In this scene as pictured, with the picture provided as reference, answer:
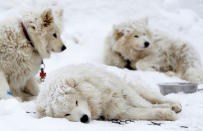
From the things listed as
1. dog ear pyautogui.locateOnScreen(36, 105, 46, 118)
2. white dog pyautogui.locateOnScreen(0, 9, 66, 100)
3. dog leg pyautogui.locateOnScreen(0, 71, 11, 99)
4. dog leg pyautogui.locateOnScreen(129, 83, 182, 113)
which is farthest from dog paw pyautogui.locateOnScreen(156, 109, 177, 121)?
dog leg pyautogui.locateOnScreen(0, 71, 11, 99)

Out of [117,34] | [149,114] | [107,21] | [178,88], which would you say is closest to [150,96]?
[149,114]

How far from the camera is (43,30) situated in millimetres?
4668

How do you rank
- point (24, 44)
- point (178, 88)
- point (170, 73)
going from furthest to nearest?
point (170, 73), point (178, 88), point (24, 44)

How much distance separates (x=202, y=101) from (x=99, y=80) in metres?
1.60

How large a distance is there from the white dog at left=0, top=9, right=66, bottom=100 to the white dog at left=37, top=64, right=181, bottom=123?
43.2 inches

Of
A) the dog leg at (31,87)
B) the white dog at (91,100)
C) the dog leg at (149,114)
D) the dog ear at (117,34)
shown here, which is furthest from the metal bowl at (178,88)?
the dog ear at (117,34)

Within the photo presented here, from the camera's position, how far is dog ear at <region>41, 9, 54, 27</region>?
182 inches

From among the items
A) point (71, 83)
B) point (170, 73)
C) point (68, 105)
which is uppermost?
point (71, 83)

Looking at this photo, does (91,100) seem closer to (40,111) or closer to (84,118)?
(84,118)

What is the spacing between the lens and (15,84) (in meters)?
4.87

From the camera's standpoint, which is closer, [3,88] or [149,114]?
[149,114]

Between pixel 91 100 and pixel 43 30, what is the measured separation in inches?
72.8

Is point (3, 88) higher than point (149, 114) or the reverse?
higher

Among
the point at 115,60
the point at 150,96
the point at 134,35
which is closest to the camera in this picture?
the point at 150,96
